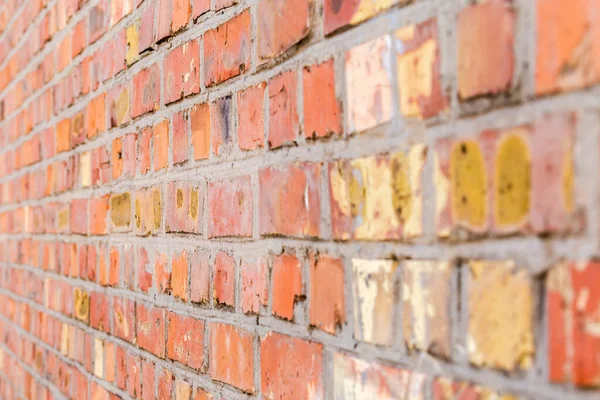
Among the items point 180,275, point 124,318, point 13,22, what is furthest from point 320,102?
point 13,22

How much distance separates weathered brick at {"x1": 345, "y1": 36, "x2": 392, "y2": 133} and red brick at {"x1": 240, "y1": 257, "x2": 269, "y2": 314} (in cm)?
24

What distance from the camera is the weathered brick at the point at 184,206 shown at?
0.92 meters

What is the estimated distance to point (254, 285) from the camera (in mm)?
780

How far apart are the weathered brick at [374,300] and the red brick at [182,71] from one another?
Answer: 17.8 inches

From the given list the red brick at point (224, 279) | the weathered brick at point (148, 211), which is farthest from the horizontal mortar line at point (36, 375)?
the red brick at point (224, 279)

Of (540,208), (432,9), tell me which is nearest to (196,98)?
(432,9)

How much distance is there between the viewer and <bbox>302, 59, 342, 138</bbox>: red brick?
64 centimetres

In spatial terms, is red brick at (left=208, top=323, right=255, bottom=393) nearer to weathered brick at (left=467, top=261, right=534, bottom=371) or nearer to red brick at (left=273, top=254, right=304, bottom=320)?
red brick at (left=273, top=254, right=304, bottom=320)

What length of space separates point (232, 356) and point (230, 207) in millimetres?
208

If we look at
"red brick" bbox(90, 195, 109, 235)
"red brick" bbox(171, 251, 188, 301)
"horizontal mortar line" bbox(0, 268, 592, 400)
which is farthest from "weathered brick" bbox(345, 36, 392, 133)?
"red brick" bbox(90, 195, 109, 235)

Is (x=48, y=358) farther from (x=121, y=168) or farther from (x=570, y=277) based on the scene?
(x=570, y=277)

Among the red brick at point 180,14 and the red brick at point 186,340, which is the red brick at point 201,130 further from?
the red brick at point 186,340

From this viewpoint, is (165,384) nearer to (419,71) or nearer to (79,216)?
(79,216)

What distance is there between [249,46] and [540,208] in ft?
1.56
